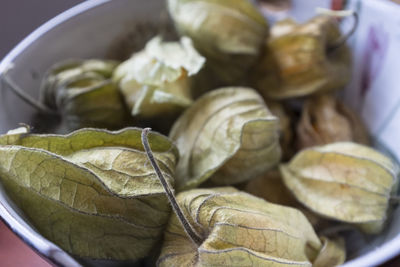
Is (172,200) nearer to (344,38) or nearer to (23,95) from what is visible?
(23,95)

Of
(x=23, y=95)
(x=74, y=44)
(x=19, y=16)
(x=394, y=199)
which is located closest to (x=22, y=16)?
(x=19, y=16)

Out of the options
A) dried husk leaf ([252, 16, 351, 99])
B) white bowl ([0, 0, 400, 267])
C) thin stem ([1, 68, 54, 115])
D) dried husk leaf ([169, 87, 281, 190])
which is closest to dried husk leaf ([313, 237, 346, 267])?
white bowl ([0, 0, 400, 267])

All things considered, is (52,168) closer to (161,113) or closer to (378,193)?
(161,113)

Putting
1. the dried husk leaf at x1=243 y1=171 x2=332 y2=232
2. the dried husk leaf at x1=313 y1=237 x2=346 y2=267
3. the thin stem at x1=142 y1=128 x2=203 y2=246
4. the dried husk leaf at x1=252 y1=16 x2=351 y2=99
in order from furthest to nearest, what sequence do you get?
the dried husk leaf at x1=252 y1=16 x2=351 y2=99 → the dried husk leaf at x1=243 y1=171 x2=332 y2=232 → the dried husk leaf at x1=313 y1=237 x2=346 y2=267 → the thin stem at x1=142 y1=128 x2=203 y2=246

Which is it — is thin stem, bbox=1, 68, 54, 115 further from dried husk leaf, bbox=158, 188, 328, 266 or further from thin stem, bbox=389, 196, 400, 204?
thin stem, bbox=389, 196, 400, 204

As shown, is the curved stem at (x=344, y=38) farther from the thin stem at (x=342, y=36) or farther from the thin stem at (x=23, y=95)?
the thin stem at (x=23, y=95)

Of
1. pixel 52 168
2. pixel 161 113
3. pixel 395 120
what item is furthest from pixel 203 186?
pixel 395 120
